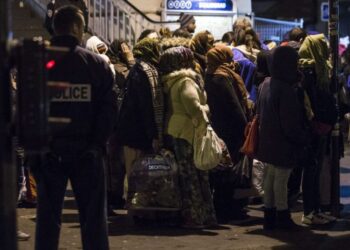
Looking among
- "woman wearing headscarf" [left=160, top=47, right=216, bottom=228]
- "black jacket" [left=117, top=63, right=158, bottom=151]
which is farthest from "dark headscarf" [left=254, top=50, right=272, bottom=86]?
"black jacket" [left=117, top=63, right=158, bottom=151]

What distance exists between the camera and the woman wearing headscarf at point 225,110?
8.16m

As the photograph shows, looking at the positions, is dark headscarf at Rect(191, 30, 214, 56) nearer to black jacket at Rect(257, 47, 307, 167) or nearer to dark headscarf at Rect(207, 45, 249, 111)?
dark headscarf at Rect(207, 45, 249, 111)

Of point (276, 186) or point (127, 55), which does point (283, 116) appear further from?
point (127, 55)

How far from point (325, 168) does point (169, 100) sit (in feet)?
5.91

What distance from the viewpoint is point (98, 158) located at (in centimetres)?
563

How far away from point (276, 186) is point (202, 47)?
1828 mm

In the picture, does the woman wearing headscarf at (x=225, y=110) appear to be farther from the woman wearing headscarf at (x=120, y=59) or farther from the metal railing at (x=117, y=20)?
the metal railing at (x=117, y=20)

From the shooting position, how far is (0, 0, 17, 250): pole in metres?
3.70

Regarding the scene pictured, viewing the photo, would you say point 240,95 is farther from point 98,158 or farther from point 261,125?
point 98,158

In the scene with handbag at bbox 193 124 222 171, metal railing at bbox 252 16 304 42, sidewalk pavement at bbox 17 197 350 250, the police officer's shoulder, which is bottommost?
sidewalk pavement at bbox 17 197 350 250

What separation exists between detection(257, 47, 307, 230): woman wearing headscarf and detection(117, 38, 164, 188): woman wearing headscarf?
97cm

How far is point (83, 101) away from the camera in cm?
556

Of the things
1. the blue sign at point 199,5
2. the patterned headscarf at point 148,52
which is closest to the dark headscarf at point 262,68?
the patterned headscarf at point 148,52

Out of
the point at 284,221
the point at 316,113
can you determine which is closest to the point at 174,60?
the point at 316,113
